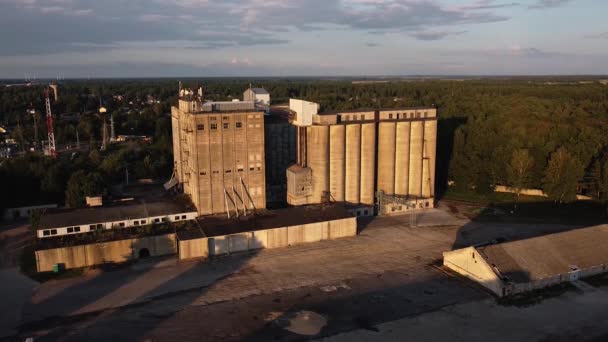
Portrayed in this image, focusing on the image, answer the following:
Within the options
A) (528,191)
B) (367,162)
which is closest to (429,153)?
(367,162)

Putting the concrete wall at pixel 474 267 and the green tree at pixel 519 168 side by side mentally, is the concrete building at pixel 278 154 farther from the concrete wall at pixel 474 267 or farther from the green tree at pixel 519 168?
the green tree at pixel 519 168

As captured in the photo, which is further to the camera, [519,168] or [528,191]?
[528,191]

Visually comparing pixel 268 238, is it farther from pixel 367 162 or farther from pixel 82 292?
pixel 367 162

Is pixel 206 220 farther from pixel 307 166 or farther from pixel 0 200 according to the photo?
pixel 0 200

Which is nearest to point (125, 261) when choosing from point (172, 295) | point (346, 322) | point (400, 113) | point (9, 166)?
point (172, 295)

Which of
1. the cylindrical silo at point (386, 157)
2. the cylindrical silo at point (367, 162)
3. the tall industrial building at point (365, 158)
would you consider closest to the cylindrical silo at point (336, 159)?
the tall industrial building at point (365, 158)

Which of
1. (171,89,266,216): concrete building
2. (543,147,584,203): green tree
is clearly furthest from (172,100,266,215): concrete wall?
(543,147,584,203): green tree
